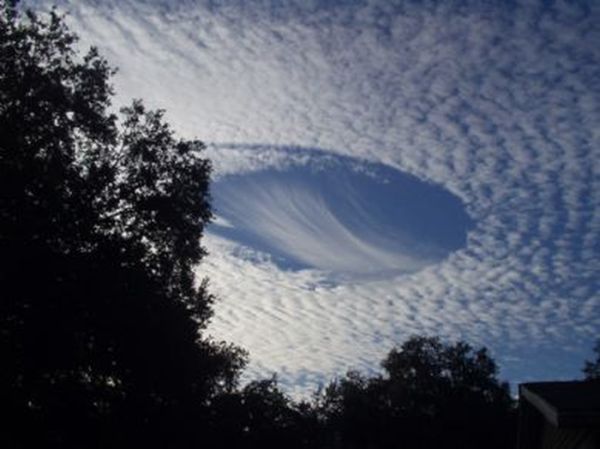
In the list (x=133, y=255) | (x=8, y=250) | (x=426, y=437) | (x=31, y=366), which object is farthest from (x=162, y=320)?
(x=426, y=437)

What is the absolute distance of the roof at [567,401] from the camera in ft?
32.0

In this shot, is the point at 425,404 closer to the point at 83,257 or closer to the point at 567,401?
the point at 83,257

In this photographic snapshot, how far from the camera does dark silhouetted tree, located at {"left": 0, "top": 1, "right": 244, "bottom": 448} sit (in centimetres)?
2312

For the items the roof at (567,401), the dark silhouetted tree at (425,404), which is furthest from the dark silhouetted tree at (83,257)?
the dark silhouetted tree at (425,404)

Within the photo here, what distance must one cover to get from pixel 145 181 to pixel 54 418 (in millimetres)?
10938

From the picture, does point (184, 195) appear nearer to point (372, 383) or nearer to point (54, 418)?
point (54, 418)

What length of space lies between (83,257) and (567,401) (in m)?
19.4

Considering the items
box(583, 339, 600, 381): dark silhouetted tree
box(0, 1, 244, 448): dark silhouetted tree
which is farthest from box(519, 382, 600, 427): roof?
box(583, 339, 600, 381): dark silhouetted tree

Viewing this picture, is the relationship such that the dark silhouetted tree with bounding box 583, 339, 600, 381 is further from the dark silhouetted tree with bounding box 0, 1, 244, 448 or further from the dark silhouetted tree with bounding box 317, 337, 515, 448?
the dark silhouetted tree with bounding box 0, 1, 244, 448

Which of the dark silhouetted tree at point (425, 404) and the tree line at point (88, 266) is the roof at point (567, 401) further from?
the dark silhouetted tree at point (425, 404)

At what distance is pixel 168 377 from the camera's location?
1159 inches

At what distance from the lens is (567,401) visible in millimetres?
10867

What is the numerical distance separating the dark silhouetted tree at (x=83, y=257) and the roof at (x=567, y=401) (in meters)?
17.4

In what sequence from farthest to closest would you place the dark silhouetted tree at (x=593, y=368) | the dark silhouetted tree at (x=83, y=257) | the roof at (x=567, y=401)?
the dark silhouetted tree at (x=593, y=368)
the dark silhouetted tree at (x=83, y=257)
the roof at (x=567, y=401)
